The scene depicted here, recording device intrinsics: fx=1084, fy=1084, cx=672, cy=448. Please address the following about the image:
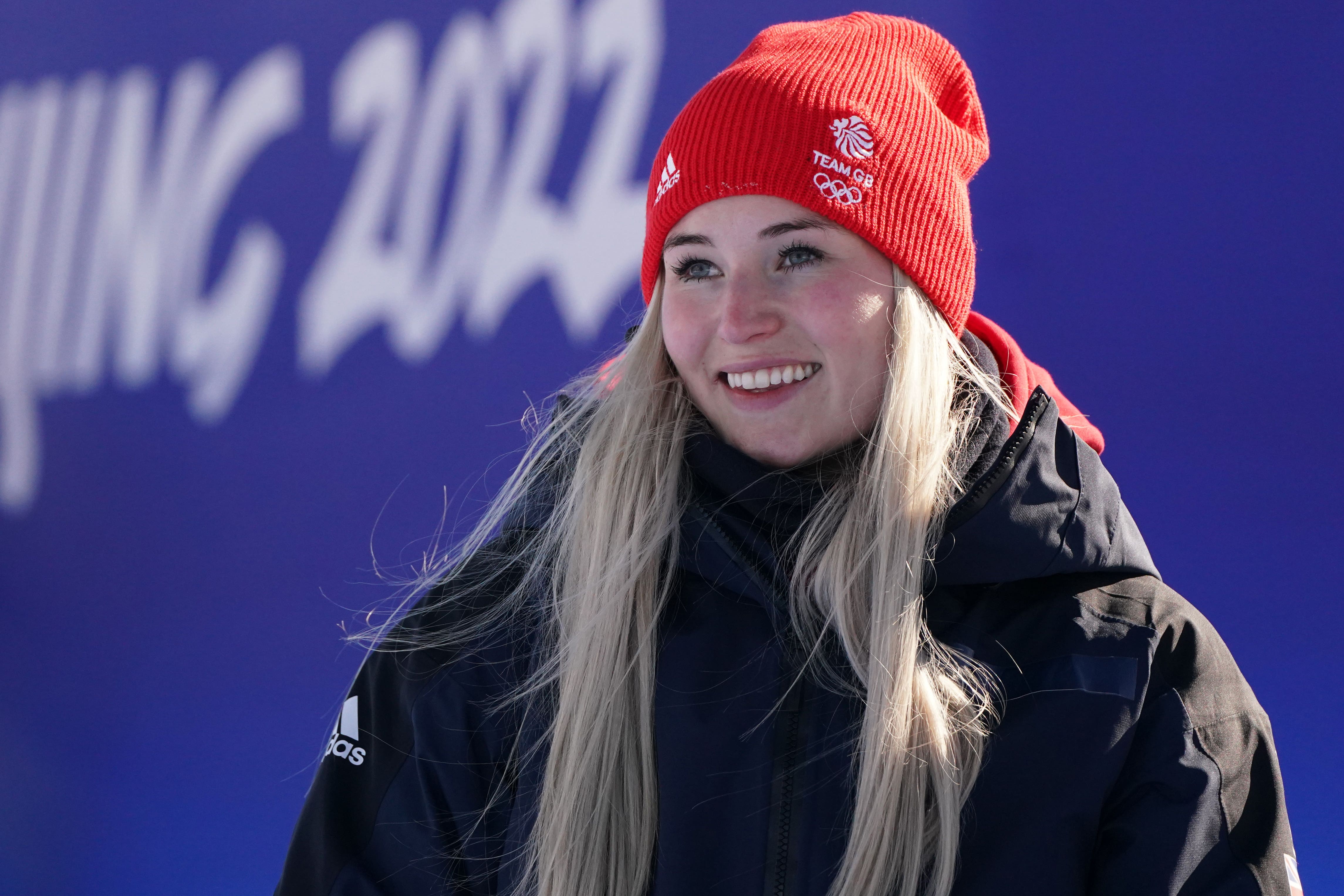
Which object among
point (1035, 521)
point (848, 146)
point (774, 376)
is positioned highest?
point (848, 146)

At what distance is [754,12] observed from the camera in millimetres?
1768

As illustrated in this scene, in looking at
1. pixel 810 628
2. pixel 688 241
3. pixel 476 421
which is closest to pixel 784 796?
pixel 810 628

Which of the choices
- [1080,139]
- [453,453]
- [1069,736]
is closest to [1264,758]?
[1069,736]

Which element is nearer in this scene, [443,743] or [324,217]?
[443,743]

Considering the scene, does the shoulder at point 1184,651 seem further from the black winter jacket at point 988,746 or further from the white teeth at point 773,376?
the white teeth at point 773,376

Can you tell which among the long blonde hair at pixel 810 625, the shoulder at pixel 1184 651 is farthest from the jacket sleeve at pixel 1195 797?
the long blonde hair at pixel 810 625

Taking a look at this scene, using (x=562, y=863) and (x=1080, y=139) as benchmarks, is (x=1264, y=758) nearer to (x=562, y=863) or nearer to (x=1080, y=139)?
(x=562, y=863)

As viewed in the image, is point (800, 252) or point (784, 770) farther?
point (800, 252)

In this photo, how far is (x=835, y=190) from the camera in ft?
3.44

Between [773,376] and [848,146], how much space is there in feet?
0.78

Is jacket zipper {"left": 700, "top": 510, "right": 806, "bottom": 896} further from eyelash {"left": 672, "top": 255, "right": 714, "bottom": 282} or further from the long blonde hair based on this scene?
eyelash {"left": 672, "top": 255, "right": 714, "bottom": 282}

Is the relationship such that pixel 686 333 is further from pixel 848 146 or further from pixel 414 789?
pixel 414 789

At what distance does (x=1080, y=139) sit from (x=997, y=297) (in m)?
0.27

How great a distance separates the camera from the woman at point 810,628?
94cm
